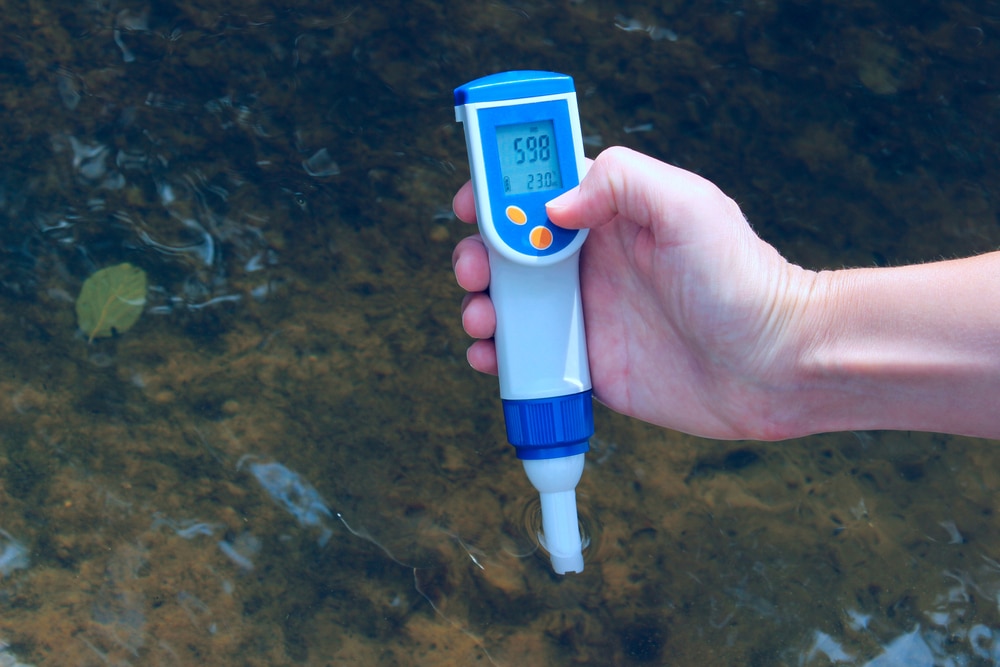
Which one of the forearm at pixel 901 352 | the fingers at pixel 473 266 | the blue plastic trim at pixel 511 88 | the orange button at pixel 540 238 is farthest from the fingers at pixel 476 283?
the forearm at pixel 901 352

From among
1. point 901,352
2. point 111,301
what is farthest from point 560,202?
point 111,301

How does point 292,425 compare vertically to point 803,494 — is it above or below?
above

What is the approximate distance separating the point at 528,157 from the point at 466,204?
0.17m

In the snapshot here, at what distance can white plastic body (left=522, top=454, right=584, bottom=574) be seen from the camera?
1.51m

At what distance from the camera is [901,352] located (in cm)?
148

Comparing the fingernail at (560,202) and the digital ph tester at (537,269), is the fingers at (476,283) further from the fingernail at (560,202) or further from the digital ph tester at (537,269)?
the fingernail at (560,202)

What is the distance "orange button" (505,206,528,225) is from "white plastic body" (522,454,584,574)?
411mm

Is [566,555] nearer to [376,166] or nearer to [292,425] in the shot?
[292,425]

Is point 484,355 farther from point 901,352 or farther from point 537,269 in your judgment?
point 901,352

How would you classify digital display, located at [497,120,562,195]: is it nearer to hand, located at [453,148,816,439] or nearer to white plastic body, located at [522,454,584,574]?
hand, located at [453,148,816,439]

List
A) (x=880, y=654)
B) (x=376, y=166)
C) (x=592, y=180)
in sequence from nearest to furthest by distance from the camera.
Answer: (x=592, y=180)
(x=880, y=654)
(x=376, y=166)

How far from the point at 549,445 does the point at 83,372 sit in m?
1.01

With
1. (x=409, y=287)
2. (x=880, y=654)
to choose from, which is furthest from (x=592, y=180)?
(x=880, y=654)

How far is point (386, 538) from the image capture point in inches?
70.3
